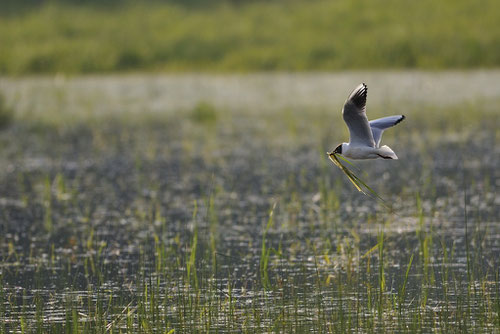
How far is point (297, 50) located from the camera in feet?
116

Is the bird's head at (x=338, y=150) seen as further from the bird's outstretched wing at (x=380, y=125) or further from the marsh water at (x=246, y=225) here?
the marsh water at (x=246, y=225)

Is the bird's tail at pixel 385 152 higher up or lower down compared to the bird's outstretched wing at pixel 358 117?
lower down

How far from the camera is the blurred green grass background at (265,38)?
33.3m

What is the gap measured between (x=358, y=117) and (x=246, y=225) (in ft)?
14.3

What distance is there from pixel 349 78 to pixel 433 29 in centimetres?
595

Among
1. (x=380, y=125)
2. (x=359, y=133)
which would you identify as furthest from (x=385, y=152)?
(x=380, y=125)

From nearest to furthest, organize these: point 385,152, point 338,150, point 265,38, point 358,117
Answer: point 385,152 < point 358,117 < point 338,150 < point 265,38

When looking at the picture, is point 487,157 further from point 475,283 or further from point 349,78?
point 349,78

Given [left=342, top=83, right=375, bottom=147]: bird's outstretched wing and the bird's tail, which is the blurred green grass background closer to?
[left=342, top=83, right=375, bottom=147]: bird's outstretched wing

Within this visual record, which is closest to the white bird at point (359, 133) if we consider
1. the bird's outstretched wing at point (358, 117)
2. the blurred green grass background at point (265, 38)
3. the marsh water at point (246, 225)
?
the bird's outstretched wing at point (358, 117)

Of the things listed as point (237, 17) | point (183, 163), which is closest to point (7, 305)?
point (183, 163)

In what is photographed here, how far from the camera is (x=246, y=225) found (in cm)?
1097

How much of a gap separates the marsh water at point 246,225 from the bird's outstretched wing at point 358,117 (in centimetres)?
117

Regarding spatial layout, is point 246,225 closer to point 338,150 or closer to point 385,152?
point 338,150
